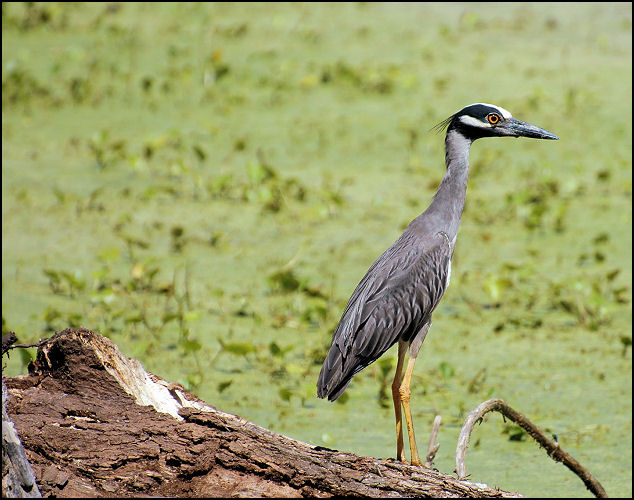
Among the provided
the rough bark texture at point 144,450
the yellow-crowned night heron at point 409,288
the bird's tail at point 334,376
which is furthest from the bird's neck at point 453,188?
the rough bark texture at point 144,450

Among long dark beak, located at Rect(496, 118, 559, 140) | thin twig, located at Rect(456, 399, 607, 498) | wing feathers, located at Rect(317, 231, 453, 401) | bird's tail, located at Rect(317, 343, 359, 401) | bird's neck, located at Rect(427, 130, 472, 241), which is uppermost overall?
long dark beak, located at Rect(496, 118, 559, 140)

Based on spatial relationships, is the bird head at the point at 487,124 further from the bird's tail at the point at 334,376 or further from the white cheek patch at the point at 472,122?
the bird's tail at the point at 334,376

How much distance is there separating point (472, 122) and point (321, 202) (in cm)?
408

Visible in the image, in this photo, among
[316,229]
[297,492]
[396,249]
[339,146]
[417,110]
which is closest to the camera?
[297,492]

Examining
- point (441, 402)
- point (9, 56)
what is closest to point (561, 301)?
point (441, 402)

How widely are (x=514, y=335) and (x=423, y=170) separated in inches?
119

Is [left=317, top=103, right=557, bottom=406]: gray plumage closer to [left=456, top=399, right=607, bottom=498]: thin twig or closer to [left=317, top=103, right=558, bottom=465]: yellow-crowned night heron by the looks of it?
[left=317, top=103, right=558, bottom=465]: yellow-crowned night heron

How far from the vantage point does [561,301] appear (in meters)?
6.36

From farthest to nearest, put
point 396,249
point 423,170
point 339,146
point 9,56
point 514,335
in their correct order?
point 9,56 < point 339,146 < point 423,170 < point 514,335 < point 396,249

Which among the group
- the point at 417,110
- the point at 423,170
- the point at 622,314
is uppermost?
the point at 417,110

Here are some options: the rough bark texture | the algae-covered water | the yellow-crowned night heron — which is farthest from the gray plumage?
the algae-covered water

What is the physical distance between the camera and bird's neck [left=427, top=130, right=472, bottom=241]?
399 cm

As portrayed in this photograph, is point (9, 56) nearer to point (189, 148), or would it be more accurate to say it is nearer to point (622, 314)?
point (189, 148)

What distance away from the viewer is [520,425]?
11.6 feet
